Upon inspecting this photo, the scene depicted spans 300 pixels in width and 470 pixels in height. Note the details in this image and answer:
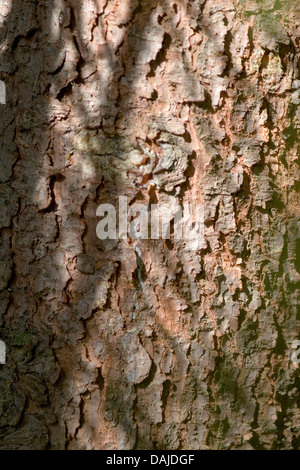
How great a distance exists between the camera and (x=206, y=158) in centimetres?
143

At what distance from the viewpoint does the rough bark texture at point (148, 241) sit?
140 centimetres

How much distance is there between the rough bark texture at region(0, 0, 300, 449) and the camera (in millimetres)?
1399

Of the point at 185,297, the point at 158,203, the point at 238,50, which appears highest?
the point at 238,50

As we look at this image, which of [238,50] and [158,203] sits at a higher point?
[238,50]

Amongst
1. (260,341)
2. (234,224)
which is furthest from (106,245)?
(260,341)

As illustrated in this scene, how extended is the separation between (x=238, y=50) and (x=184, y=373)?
2.96 feet

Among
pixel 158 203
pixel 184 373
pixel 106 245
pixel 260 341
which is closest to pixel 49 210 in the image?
pixel 106 245

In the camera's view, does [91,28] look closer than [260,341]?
Yes

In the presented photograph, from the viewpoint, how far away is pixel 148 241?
56.6 inches

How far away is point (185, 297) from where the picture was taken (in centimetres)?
146
